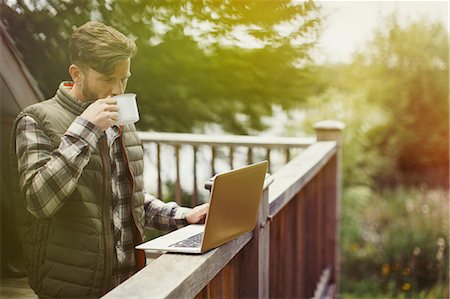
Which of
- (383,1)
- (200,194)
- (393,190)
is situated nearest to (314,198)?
(200,194)

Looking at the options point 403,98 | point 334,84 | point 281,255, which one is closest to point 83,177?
point 281,255

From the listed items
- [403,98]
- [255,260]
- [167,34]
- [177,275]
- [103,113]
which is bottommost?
[255,260]

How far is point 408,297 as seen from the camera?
7820 mm

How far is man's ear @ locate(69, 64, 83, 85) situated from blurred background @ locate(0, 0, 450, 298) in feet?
0.54

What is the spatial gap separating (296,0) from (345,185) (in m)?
8.14

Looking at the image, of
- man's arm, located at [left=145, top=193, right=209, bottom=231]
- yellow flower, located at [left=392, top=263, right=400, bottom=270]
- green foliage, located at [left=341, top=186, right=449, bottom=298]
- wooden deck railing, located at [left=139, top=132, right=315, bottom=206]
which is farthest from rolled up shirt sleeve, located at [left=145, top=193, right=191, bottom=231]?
yellow flower, located at [left=392, top=263, right=400, bottom=270]

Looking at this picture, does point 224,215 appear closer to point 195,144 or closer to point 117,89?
point 117,89

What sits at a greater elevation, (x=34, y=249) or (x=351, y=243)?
(x=34, y=249)

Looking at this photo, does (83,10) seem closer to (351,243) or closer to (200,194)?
(200,194)

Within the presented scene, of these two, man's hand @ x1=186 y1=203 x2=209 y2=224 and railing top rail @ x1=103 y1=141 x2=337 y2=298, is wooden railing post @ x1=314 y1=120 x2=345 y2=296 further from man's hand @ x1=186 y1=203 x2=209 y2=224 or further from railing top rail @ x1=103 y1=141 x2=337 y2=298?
man's hand @ x1=186 y1=203 x2=209 y2=224

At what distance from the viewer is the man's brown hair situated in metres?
1.60

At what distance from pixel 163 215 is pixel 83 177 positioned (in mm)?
359

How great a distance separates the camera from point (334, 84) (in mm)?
11250

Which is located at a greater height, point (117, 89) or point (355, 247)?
point (117, 89)
